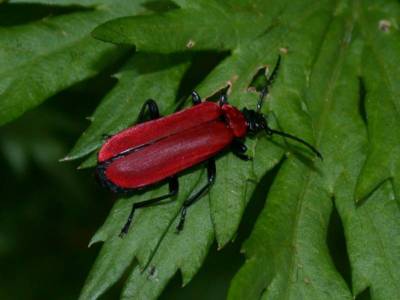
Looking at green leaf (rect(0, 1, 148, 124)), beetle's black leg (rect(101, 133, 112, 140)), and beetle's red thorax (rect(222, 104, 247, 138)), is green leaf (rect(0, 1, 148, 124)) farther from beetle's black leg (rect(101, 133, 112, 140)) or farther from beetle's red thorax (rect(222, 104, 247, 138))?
beetle's red thorax (rect(222, 104, 247, 138))

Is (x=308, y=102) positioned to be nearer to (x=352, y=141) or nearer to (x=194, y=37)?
(x=352, y=141)

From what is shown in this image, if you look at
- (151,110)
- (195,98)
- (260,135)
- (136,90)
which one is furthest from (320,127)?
(136,90)

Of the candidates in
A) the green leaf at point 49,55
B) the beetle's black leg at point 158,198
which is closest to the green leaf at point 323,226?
the beetle's black leg at point 158,198

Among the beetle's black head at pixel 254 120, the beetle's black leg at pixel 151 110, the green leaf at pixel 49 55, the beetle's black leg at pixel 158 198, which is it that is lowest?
the beetle's black leg at pixel 158 198

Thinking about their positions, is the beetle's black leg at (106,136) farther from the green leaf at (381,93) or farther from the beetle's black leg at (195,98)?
the green leaf at (381,93)

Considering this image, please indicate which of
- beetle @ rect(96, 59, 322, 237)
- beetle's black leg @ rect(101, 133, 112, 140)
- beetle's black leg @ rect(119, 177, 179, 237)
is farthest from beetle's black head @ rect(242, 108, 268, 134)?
beetle's black leg @ rect(101, 133, 112, 140)

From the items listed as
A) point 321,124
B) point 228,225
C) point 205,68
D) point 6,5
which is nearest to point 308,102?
point 321,124
